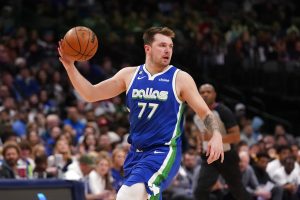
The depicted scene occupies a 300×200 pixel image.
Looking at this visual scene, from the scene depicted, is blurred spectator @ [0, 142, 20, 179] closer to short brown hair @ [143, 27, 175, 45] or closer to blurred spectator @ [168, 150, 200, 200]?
blurred spectator @ [168, 150, 200, 200]

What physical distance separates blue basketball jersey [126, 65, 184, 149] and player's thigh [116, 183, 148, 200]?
42cm

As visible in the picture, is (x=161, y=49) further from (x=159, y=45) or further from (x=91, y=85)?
(x=91, y=85)

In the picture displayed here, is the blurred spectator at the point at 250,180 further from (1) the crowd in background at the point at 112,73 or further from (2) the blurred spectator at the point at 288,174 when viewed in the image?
(2) the blurred spectator at the point at 288,174

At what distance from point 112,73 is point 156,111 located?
462 inches

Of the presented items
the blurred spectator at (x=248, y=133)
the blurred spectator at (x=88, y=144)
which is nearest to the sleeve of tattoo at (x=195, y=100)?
the blurred spectator at (x=88, y=144)

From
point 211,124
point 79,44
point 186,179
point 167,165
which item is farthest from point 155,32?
point 186,179

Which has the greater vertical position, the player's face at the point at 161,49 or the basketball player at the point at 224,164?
the player's face at the point at 161,49

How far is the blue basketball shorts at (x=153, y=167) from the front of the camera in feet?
Result: 24.0

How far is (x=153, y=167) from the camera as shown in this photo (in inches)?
291

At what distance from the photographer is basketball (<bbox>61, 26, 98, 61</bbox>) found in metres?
7.65

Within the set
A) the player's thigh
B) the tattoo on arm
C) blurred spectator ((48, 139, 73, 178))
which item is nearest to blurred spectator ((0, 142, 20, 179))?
blurred spectator ((48, 139, 73, 178))

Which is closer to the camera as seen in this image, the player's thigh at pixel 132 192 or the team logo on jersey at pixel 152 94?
the player's thigh at pixel 132 192

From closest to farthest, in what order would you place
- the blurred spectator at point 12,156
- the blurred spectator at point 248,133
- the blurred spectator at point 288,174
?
1. the blurred spectator at point 12,156
2. the blurred spectator at point 288,174
3. the blurred spectator at point 248,133

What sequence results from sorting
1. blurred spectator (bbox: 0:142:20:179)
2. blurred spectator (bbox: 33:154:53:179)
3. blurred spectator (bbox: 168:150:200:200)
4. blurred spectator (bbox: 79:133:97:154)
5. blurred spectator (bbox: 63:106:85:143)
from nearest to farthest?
blurred spectator (bbox: 0:142:20:179)
blurred spectator (bbox: 33:154:53:179)
blurred spectator (bbox: 168:150:200:200)
blurred spectator (bbox: 79:133:97:154)
blurred spectator (bbox: 63:106:85:143)
